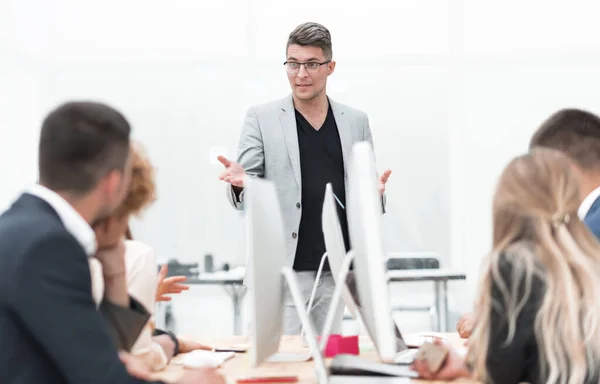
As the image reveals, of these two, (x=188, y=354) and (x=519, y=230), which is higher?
(x=519, y=230)

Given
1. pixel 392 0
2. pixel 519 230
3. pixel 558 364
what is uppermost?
pixel 392 0

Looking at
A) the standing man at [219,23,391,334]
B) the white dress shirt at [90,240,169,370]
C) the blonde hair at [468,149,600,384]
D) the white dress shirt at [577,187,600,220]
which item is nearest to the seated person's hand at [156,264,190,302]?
the white dress shirt at [90,240,169,370]

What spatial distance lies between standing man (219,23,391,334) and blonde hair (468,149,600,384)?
1.26 metres

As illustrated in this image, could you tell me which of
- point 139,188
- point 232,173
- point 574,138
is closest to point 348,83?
point 232,173

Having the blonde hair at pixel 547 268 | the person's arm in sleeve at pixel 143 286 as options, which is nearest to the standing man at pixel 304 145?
the person's arm in sleeve at pixel 143 286

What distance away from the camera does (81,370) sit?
4.19 feet

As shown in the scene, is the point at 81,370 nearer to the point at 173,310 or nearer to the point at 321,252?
the point at 321,252

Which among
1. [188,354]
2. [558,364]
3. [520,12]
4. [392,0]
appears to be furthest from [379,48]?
[558,364]

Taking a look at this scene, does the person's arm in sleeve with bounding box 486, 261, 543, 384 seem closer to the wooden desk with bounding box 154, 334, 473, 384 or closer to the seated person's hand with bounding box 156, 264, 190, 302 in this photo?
the wooden desk with bounding box 154, 334, 473, 384

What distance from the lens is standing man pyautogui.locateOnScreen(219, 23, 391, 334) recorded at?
2.82m

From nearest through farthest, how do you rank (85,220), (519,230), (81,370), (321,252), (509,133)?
1. (81,370)
2. (85,220)
3. (519,230)
4. (321,252)
5. (509,133)

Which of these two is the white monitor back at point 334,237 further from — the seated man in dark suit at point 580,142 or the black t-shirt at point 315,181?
the black t-shirt at point 315,181

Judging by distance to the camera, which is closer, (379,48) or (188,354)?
(188,354)

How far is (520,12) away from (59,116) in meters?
4.74
